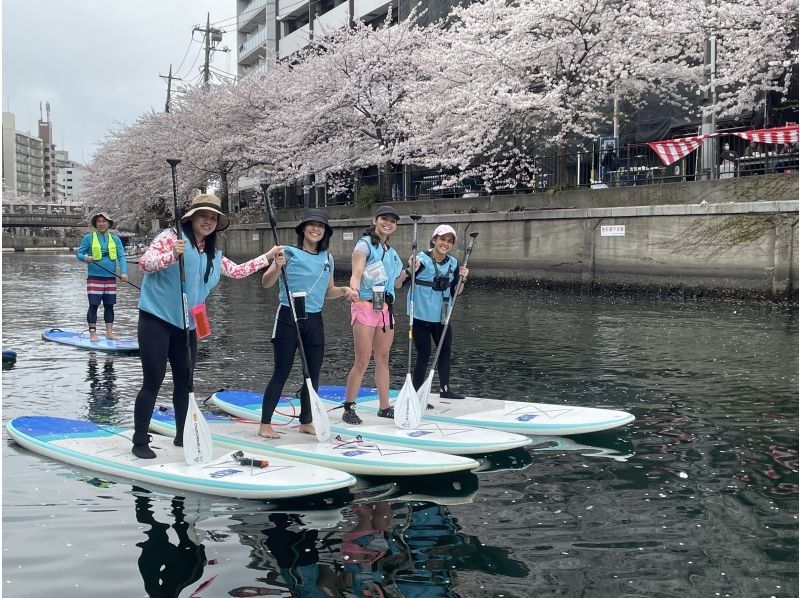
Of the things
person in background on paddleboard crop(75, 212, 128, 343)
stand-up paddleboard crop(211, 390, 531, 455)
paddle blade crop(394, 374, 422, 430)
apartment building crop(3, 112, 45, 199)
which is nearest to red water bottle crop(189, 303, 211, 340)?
stand-up paddleboard crop(211, 390, 531, 455)

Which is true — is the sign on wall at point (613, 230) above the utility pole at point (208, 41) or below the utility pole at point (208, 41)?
below

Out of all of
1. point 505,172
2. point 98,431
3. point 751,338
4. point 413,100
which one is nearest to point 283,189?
point 413,100

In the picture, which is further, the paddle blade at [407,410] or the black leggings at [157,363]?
the paddle blade at [407,410]

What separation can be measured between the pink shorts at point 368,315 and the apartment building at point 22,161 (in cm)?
14337

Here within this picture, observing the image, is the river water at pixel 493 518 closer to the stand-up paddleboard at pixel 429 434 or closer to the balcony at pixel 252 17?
the stand-up paddleboard at pixel 429 434

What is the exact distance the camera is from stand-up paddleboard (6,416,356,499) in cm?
518

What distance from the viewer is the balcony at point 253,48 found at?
56.5m

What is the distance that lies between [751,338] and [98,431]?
392 inches

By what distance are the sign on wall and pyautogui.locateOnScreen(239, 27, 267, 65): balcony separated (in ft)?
127

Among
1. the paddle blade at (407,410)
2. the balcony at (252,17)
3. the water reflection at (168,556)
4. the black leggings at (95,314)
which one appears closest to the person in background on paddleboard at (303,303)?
the paddle blade at (407,410)

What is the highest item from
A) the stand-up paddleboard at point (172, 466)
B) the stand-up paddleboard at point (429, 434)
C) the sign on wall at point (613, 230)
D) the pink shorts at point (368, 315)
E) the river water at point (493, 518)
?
the sign on wall at point (613, 230)

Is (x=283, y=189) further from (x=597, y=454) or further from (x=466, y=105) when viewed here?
(x=597, y=454)

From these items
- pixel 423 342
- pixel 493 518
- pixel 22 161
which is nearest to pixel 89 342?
pixel 423 342

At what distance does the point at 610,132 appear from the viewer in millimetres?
28172
